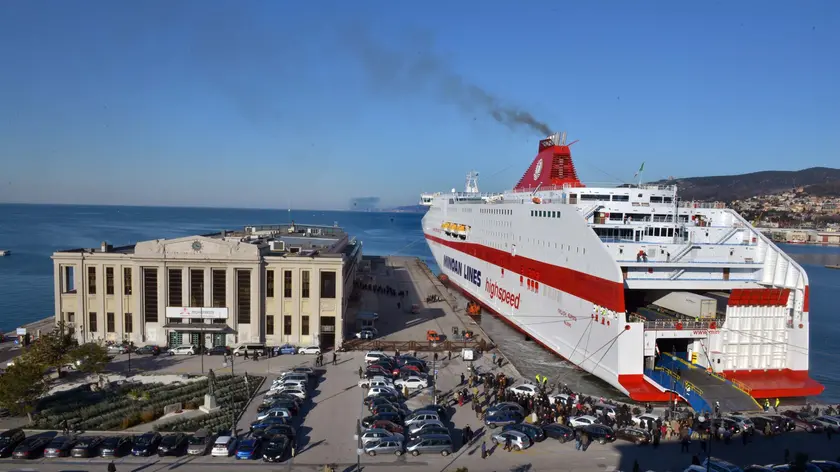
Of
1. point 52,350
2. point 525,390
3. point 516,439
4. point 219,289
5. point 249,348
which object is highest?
point 219,289

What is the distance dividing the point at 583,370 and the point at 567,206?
29.3ft

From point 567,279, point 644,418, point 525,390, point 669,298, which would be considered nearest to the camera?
point 644,418

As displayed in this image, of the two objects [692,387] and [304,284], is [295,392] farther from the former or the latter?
[692,387]

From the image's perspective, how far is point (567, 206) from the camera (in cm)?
2847

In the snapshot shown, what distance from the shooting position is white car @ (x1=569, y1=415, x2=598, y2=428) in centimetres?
2002

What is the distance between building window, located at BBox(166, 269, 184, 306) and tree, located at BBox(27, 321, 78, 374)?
20.7ft

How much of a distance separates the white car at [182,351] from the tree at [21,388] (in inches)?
321

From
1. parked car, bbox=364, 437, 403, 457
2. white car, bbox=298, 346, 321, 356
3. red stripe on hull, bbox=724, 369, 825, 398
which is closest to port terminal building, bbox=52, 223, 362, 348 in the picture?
white car, bbox=298, 346, 321, 356

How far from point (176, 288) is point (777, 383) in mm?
31109

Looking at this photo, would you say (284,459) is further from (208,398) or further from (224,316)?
(224,316)

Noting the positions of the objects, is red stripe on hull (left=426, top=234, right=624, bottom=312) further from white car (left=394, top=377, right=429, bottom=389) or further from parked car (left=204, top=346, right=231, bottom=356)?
parked car (left=204, top=346, right=231, bottom=356)

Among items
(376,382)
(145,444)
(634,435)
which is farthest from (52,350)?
(634,435)

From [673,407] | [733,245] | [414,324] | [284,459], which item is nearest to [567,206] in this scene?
[733,245]

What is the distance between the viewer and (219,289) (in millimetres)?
30219
